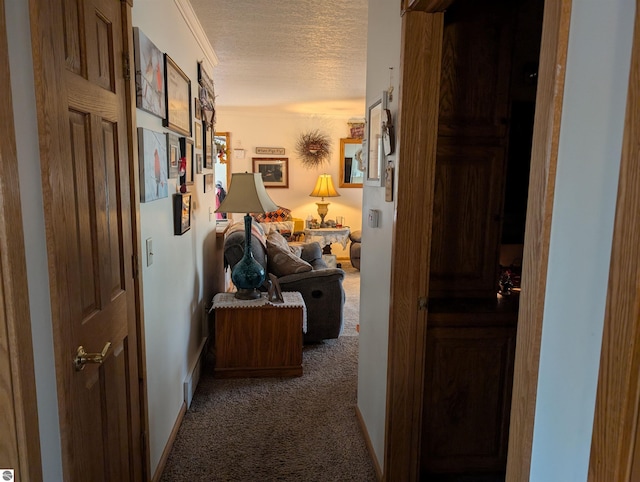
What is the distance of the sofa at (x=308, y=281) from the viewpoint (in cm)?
360

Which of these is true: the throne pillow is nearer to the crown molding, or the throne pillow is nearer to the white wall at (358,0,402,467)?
the white wall at (358,0,402,467)

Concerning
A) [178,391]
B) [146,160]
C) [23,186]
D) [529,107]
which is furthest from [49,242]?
[529,107]

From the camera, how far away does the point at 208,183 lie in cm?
372

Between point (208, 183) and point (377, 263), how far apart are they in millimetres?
2075

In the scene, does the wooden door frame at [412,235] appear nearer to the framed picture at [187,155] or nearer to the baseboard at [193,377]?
the baseboard at [193,377]

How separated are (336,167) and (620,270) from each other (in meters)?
6.70

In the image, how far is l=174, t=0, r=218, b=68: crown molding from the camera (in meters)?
2.48

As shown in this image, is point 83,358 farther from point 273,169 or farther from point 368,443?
point 273,169

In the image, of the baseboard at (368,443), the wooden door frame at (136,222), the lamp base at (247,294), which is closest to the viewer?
the wooden door frame at (136,222)

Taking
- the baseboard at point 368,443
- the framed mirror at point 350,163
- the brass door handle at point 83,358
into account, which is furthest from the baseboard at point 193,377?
the framed mirror at point 350,163

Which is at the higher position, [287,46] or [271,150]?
[287,46]

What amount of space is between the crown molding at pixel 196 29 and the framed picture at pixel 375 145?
48.0 inches

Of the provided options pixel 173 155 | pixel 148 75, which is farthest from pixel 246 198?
pixel 148 75

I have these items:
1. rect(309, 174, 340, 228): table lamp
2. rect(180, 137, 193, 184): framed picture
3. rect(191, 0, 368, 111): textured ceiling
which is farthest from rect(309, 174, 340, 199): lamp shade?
rect(180, 137, 193, 184): framed picture
